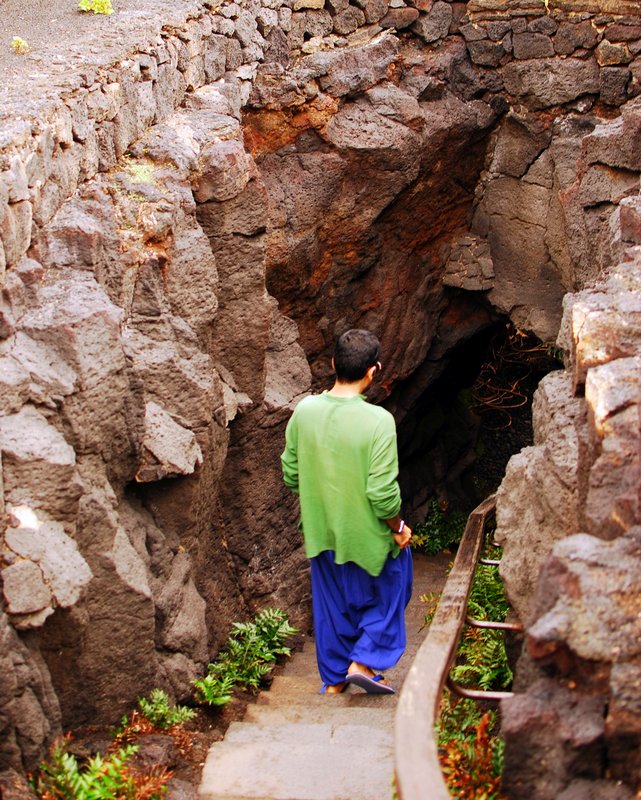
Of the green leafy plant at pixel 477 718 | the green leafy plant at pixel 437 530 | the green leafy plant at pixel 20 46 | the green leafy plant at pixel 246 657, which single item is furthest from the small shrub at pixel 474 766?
the green leafy plant at pixel 437 530

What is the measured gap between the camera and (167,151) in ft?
20.5

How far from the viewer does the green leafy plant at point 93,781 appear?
391cm

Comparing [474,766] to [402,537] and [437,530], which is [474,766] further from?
[437,530]

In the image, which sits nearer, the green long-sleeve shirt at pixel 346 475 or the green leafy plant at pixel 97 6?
the green long-sleeve shirt at pixel 346 475

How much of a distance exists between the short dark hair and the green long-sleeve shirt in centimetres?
13

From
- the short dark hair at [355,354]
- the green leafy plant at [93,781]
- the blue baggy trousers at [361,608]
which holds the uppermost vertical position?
the short dark hair at [355,354]

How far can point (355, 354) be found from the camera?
4555 mm

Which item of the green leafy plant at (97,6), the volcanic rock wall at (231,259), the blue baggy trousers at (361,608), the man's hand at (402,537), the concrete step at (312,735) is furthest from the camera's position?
the green leafy plant at (97,6)

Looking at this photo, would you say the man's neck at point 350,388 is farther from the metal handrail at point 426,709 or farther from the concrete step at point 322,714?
the concrete step at point 322,714

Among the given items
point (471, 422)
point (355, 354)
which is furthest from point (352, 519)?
point (471, 422)

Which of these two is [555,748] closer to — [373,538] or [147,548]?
[373,538]

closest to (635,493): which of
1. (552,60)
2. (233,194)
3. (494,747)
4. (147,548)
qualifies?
(494,747)

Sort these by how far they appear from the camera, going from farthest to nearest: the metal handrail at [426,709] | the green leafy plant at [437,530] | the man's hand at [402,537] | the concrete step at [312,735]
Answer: the green leafy plant at [437,530], the man's hand at [402,537], the concrete step at [312,735], the metal handrail at [426,709]

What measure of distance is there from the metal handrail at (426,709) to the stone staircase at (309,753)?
0.75 meters
